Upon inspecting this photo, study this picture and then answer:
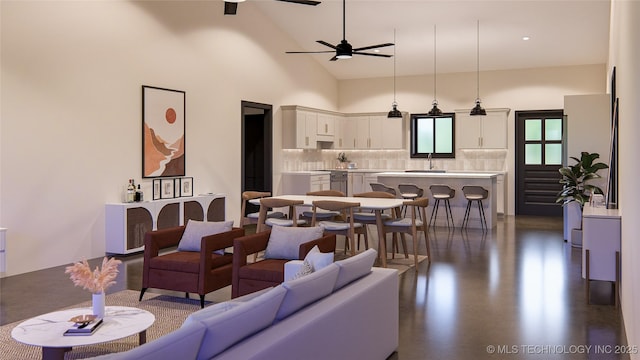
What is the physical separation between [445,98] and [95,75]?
8401 millimetres

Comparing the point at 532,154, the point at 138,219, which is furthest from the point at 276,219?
the point at 532,154

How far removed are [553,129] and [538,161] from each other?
0.76 m

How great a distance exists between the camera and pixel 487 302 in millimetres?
5418

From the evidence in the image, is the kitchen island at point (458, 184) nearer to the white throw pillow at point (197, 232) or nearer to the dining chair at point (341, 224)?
the dining chair at point (341, 224)

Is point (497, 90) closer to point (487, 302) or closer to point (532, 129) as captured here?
point (532, 129)

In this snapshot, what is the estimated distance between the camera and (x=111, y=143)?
7.99 metres

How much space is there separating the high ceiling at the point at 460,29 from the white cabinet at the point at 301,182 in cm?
274

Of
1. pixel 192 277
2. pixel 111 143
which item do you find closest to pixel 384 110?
pixel 111 143

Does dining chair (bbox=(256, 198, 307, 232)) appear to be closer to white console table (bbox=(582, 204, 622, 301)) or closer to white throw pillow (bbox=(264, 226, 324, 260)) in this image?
white throw pillow (bbox=(264, 226, 324, 260))

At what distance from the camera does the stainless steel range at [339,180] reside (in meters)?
13.0

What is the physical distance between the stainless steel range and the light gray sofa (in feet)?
29.2

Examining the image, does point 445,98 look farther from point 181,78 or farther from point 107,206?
point 107,206

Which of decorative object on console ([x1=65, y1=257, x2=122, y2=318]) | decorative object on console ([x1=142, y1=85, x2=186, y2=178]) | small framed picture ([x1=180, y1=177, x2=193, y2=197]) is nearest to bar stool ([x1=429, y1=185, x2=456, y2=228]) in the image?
small framed picture ([x1=180, y1=177, x2=193, y2=197])

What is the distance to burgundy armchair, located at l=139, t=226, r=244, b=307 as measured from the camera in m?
5.19
